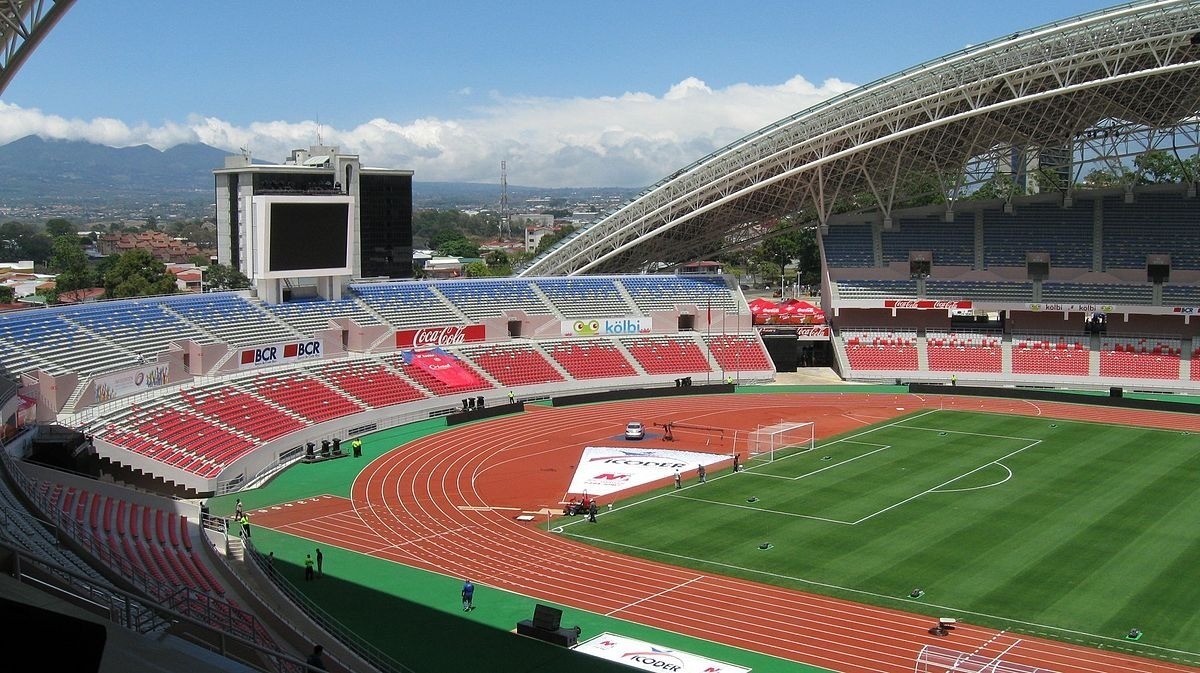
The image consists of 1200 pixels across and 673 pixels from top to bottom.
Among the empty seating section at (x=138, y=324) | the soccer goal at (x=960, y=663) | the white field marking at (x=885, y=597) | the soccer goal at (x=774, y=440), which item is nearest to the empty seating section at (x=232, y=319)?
the empty seating section at (x=138, y=324)

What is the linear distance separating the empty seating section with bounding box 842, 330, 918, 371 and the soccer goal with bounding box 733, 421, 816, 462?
50.0 ft

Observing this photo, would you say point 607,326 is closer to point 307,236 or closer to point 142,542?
point 307,236

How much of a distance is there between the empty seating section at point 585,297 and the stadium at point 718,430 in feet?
0.58

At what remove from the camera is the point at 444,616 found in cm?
2350

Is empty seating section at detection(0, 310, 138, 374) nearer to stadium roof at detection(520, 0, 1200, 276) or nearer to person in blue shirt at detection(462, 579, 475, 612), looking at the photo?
person in blue shirt at detection(462, 579, 475, 612)

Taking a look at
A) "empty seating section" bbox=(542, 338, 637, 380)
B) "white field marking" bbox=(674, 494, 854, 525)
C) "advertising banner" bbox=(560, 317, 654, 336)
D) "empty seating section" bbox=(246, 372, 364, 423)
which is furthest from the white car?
"advertising banner" bbox=(560, 317, 654, 336)

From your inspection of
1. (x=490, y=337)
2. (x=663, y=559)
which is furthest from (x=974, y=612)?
(x=490, y=337)

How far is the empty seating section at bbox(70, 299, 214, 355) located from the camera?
134ft

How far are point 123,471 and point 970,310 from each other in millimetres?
43777

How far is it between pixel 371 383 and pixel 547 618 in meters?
27.4

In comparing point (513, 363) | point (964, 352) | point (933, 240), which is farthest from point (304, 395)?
point (933, 240)

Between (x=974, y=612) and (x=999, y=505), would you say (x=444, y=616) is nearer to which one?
(x=974, y=612)

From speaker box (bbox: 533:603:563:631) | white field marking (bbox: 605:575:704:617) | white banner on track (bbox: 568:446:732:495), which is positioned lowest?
white field marking (bbox: 605:575:704:617)

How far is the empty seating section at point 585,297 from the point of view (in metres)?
60.0
